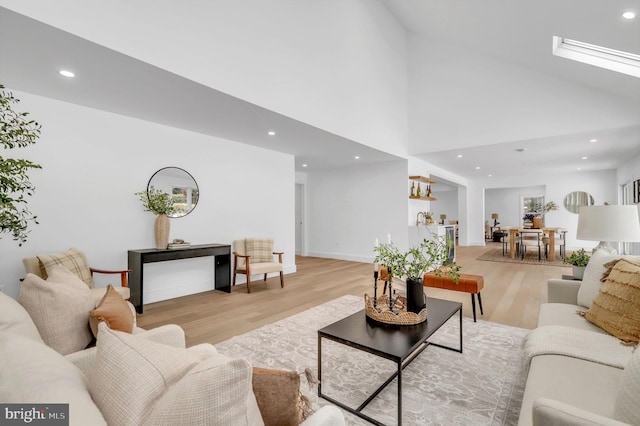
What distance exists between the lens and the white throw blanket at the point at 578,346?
1558 millimetres

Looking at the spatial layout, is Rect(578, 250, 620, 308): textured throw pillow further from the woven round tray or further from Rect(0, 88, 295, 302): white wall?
Rect(0, 88, 295, 302): white wall

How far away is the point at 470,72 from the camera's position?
20.1 feet

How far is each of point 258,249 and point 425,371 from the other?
3573mm

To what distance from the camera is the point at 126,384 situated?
2.37 feet

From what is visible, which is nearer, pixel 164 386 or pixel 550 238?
pixel 164 386

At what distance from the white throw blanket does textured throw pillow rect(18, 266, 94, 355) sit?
2370mm

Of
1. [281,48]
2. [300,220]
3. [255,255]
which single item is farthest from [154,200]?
[300,220]

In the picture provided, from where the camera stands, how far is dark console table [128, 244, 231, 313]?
12.3 feet

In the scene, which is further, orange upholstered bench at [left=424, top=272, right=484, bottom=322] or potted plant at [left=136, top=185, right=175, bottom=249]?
potted plant at [left=136, top=185, right=175, bottom=249]

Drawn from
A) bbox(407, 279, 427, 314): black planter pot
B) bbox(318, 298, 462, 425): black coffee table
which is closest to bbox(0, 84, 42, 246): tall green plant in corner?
bbox(318, 298, 462, 425): black coffee table

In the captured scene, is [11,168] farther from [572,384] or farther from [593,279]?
[593,279]

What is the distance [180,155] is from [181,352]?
4.27m

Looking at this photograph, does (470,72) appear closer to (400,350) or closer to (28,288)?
(400,350)

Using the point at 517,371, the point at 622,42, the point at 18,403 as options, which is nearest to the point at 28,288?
the point at 18,403
